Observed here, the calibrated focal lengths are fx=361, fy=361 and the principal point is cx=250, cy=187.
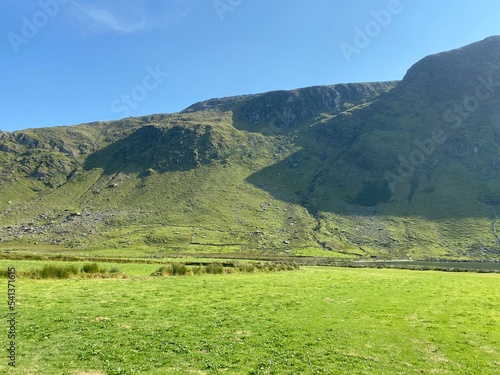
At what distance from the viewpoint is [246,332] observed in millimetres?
22344

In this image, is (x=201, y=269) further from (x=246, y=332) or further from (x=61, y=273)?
(x=246, y=332)

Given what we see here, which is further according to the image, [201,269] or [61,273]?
[201,269]

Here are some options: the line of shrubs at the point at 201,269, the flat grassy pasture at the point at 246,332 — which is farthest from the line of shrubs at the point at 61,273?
the line of shrubs at the point at 201,269

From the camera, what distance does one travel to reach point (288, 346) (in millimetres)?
19828

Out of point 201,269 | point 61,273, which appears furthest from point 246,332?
point 201,269

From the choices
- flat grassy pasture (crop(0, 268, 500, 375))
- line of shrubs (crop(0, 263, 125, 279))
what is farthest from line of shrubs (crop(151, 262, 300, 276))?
flat grassy pasture (crop(0, 268, 500, 375))

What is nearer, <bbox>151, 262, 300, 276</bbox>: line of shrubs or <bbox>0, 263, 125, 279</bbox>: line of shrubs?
<bbox>0, 263, 125, 279</bbox>: line of shrubs

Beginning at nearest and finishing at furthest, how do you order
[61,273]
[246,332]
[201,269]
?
[246,332], [61,273], [201,269]

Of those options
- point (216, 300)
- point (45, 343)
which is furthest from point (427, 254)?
point (45, 343)

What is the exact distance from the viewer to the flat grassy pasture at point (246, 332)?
56.2 ft

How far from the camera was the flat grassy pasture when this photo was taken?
675 inches

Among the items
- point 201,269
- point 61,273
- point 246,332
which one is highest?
point 61,273

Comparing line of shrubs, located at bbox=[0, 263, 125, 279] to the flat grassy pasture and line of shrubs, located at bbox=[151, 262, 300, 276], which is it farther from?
line of shrubs, located at bbox=[151, 262, 300, 276]

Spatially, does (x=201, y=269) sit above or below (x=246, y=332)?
below
